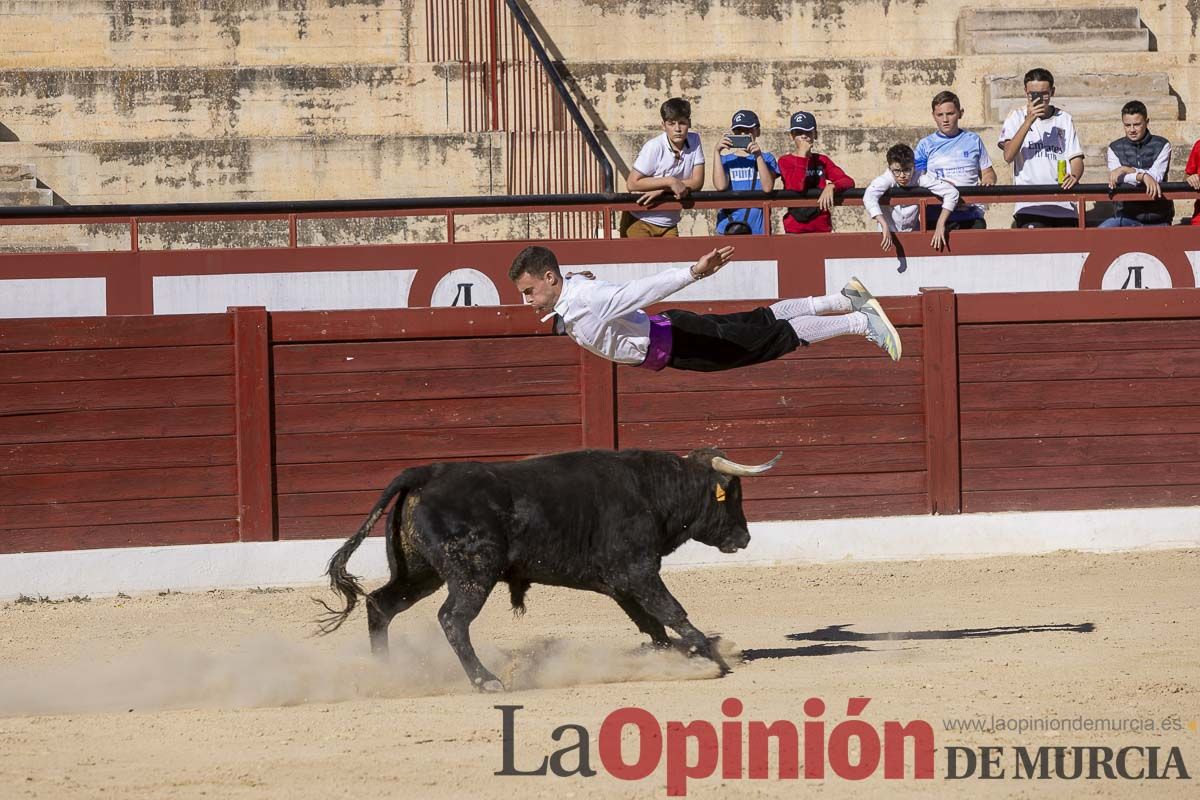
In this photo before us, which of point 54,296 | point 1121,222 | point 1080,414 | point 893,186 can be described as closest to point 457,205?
point 54,296

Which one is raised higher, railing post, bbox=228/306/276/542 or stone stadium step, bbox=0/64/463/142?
stone stadium step, bbox=0/64/463/142

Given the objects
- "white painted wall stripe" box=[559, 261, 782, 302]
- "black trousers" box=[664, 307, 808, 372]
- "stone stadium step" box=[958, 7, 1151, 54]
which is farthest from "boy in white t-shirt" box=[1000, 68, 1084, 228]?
"black trousers" box=[664, 307, 808, 372]

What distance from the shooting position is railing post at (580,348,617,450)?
9039 mm

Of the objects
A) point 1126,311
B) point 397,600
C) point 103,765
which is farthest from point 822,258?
point 103,765

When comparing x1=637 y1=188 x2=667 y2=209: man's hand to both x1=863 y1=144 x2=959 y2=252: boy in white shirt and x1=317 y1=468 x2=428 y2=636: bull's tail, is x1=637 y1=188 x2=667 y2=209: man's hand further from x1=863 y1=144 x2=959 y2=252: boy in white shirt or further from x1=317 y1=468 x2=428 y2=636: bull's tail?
x1=317 y1=468 x2=428 y2=636: bull's tail

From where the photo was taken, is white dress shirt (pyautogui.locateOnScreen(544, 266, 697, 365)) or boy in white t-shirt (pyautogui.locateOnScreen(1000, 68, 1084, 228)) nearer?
white dress shirt (pyautogui.locateOnScreen(544, 266, 697, 365))

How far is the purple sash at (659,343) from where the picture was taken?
624 cm

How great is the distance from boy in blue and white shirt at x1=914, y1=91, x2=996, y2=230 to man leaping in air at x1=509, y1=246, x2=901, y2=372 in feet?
10.8

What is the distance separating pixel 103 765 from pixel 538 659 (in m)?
1.95

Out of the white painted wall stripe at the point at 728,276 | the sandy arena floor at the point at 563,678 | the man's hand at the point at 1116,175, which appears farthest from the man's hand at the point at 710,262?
the man's hand at the point at 1116,175

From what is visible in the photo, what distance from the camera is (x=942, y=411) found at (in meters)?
9.24

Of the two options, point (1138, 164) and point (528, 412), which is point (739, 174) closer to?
point (528, 412)

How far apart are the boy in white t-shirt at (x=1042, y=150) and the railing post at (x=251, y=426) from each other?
477 centimetres

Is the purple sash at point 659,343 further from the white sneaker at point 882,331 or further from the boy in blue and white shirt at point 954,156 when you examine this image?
the boy in blue and white shirt at point 954,156
